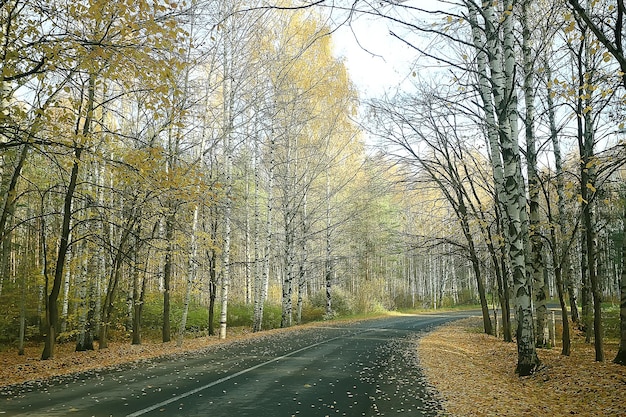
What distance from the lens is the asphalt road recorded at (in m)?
6.08

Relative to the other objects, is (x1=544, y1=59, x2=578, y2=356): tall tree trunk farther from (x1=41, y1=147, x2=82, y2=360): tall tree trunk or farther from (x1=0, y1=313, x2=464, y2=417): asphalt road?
(x1=41, y1=147, x2=82, y2=360): tall tree trunk

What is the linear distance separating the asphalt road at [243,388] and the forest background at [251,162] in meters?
2.44

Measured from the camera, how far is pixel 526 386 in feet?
26.0

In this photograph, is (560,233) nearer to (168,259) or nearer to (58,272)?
(168,259)

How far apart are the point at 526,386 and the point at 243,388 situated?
4.97 meters

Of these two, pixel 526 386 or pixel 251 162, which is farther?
pixel 251 162

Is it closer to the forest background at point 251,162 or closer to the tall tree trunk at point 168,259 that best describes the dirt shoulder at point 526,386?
the forest background at point 251,162

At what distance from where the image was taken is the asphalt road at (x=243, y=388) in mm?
6078

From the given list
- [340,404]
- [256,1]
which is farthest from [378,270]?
[340,404]

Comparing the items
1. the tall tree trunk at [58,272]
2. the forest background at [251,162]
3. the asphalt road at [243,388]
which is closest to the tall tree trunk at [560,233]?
the forest background at [251,162]

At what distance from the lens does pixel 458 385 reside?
26.3ft

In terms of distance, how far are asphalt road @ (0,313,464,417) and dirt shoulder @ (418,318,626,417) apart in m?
0.49

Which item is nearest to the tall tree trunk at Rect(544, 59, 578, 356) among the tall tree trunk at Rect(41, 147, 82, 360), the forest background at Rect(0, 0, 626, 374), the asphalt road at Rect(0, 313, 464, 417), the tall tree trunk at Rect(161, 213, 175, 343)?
the forest background at Rect(0, 0, 626, 374)

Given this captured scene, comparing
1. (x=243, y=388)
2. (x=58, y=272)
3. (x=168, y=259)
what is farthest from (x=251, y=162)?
(x=243, y=388)
